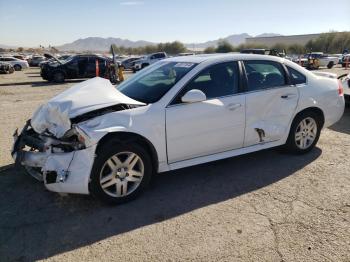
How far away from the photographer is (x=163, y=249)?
2.95m

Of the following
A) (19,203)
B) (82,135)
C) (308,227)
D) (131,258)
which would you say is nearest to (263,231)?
(308,227)

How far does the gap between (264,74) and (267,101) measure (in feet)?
1.35

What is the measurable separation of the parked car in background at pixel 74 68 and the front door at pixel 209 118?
1575 centimetres

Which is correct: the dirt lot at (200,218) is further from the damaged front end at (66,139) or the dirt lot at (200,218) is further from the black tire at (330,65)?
the black tire at (330,65)

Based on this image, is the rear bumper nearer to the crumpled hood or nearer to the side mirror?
the side mirror

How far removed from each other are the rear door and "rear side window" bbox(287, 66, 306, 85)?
10 cm

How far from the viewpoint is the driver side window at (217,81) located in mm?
4176

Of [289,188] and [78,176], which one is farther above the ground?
[78,176]

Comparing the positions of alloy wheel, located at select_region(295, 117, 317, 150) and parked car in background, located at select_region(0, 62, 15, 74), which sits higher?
parked car in background, located at select_region(0, 62, 15, 74)

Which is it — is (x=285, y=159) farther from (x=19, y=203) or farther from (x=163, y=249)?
(x=19, y=203)

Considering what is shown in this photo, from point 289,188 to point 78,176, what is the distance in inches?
100.0

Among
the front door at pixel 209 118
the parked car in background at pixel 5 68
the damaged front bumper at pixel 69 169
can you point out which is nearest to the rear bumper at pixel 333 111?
the front door at pixel 209 118

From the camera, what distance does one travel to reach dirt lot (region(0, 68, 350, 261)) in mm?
2922

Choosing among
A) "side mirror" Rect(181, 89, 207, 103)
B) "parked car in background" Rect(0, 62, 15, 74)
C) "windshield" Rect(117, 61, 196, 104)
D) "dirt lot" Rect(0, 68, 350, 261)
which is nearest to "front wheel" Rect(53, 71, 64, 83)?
"parked car in background" Rect(0, 62, 15, 74)
